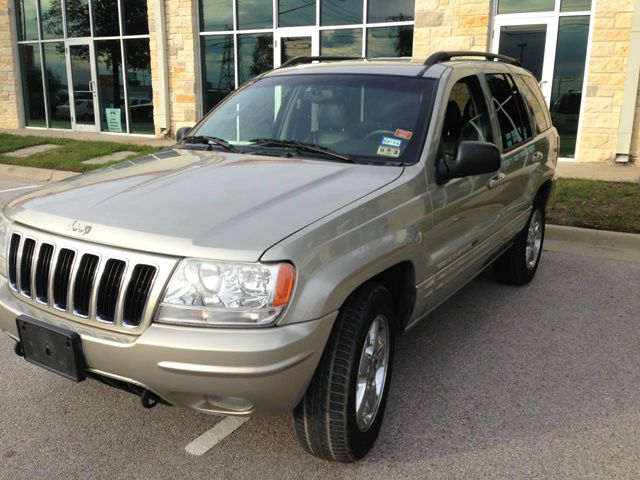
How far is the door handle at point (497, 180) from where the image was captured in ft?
13.1

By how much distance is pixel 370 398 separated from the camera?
9.41 ft

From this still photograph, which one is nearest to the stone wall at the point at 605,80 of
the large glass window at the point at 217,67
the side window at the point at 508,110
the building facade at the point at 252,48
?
the building facade at the point at 252,48

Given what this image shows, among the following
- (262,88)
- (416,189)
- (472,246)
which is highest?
(262,88)

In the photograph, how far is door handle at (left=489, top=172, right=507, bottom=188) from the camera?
3979mm

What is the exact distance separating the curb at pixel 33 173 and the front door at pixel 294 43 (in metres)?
5.43

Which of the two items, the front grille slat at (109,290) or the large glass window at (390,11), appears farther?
the large glass window at (390,11)

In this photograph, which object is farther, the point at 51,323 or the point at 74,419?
the point at 74,419

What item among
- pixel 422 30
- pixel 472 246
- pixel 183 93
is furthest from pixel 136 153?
pixel 472 246

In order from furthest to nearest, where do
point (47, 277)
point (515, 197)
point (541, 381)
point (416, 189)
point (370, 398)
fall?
point (515, 197) < point (541, 381) < point (416, 189) < point (370, 398) < point (47, 277)

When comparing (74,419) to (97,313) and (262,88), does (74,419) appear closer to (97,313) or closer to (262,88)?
(97,313)

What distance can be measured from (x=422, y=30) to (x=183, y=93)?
6171 mm

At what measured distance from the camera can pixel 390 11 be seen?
12.4 meters

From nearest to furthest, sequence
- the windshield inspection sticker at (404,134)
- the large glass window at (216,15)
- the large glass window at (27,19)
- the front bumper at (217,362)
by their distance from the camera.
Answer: the front bumper at (217,362), the windshield inspection sticker at (404,134), the large glass window at (216,15), the large glass window at (27,19)

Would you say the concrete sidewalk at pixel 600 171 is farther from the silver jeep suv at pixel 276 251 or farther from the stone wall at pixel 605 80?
the silver jeep suv at pixel 276 251
